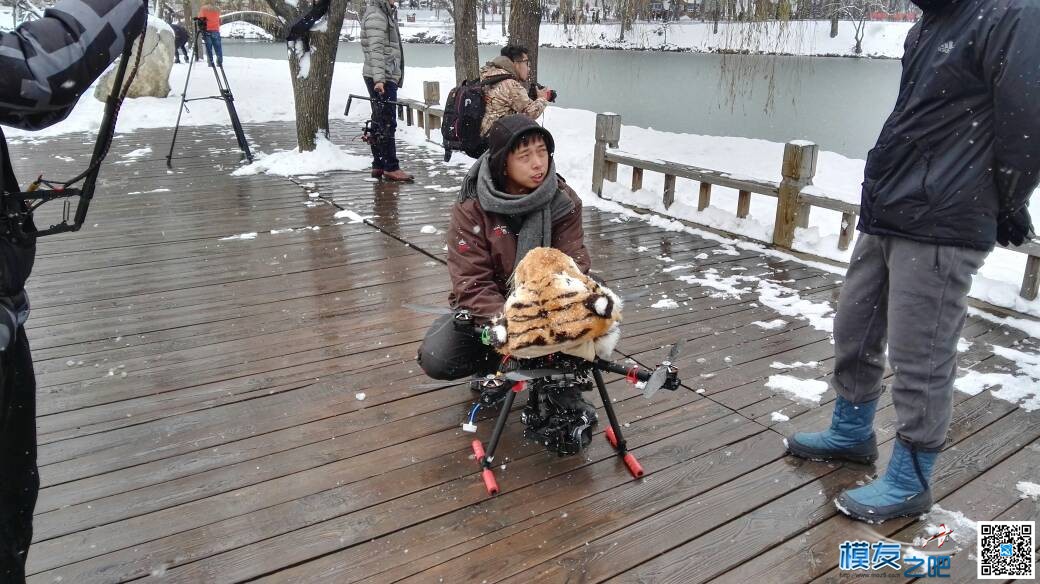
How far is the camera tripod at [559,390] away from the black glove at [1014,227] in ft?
3.23

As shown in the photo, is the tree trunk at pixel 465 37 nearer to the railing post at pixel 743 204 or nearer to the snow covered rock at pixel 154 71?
the railing post at pixel 743 204

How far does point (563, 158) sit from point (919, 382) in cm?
608

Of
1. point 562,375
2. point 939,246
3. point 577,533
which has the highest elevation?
point 939,246

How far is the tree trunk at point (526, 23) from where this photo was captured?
7.82 m

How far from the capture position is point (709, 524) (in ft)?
6.92

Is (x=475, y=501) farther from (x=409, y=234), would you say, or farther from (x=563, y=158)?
(x=563, y=158)

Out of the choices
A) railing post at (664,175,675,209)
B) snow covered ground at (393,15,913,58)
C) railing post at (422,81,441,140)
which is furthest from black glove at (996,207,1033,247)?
railing post at (422,81,441,140)

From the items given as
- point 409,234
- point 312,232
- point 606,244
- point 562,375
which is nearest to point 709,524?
point 562,375

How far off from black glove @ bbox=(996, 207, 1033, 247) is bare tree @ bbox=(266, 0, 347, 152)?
7115mm

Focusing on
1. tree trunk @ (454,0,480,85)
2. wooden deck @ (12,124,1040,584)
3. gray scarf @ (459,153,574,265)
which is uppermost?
tree trunk @ (454,0,480,85)

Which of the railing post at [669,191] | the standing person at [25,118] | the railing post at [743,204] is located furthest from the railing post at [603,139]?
the standing person at [25,118]

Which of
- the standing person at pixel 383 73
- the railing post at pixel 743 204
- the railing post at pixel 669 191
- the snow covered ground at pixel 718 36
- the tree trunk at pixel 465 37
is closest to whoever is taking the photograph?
the railing post at pixel 743 204

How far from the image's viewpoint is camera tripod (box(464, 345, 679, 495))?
2.12 m

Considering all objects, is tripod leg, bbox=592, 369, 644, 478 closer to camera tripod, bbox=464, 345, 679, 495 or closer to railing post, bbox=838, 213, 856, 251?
camera tripod, bbox=464, 345, 679, 495
